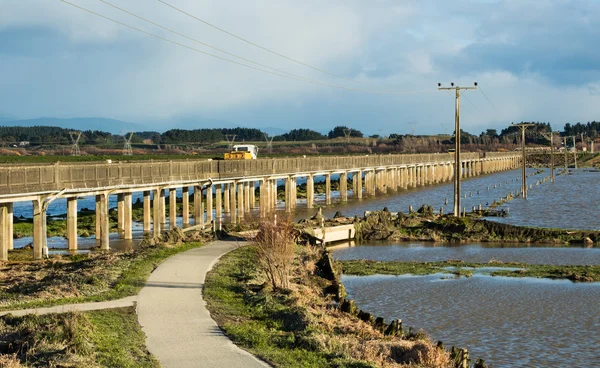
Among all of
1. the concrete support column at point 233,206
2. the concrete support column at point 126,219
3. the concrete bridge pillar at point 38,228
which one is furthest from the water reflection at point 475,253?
the concrete bridge pillar at point 38,228

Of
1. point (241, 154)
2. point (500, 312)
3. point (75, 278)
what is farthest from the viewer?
point (241, 154)

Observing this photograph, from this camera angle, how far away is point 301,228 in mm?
36688

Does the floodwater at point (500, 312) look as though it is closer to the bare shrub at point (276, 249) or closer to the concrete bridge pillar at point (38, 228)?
the bare shrub at point (276, 249)

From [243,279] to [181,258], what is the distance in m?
4.01

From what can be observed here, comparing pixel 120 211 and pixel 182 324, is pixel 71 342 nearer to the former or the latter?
pixel 182 324

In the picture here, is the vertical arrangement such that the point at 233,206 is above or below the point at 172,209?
below

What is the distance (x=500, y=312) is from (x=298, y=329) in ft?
28.5

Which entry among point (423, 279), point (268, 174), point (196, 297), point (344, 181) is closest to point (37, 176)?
point (196, 297)

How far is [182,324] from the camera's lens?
17.2 meters

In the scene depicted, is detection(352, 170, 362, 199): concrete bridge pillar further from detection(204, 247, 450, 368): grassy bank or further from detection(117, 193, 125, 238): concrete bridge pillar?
detection(204, 247, 450, 368): grassy bank

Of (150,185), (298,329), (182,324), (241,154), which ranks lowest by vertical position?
(298,329)

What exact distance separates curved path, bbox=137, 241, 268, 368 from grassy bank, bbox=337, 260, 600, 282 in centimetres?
837

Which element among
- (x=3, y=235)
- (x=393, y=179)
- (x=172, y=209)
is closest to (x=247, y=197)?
(x=172, y=209)

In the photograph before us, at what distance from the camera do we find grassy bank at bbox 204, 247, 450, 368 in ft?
50.9
